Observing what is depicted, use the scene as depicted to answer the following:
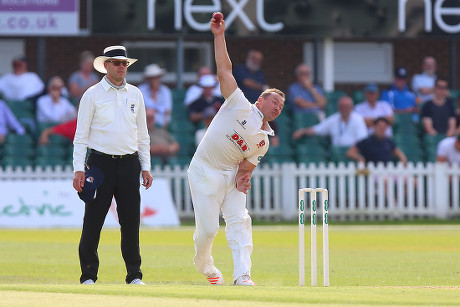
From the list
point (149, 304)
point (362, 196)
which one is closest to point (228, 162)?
point (149, 304)

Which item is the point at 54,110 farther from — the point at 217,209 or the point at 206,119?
the point at 217,209

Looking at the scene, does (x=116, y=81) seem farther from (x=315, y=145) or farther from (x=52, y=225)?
(x=315, y=145)

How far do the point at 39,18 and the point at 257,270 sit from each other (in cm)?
1121

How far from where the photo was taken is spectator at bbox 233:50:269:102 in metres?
21.5

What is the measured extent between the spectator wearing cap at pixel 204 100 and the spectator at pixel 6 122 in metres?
3.31

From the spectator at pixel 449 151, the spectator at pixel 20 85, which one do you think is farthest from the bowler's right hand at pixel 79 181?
the spectator at pixel 449 151

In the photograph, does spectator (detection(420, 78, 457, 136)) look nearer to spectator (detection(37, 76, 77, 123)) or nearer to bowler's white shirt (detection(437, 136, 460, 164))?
bowler's white shirt (detection(437, 136, 460, 164))

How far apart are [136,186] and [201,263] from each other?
0.92 metres

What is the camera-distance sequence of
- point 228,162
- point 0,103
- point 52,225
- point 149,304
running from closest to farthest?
point 149,304, point 228,162, point 52,225, point 0,103

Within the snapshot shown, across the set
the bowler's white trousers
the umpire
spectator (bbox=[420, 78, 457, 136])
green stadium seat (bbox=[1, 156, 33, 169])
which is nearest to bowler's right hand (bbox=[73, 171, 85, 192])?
the umpire

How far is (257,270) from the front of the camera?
11.9 metres

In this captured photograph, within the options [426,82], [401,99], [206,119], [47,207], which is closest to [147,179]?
[47,207]

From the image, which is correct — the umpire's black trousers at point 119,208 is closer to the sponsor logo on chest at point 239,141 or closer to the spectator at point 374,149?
the sponsor logo on chest at point 239,141

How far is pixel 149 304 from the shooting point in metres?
7.48
